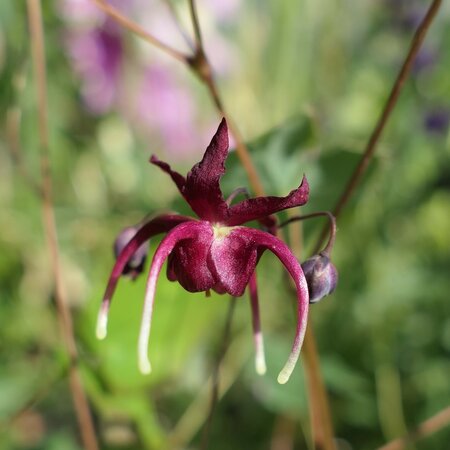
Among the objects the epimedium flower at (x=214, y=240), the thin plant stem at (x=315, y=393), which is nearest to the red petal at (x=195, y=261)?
the epimedium flower at (x=214, y=240)

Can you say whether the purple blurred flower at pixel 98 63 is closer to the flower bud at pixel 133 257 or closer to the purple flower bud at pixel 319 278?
the flower bud at pixel 133 257

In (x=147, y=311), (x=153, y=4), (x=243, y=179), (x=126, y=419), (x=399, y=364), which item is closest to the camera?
(x=147, y=311)

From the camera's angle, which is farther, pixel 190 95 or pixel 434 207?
pixel 190 95

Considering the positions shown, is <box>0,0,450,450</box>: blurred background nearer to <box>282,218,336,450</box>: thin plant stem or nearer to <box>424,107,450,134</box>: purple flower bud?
<box>424,107,450,134</box>: purple flower bud

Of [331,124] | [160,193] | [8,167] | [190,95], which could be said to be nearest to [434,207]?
[331,124]

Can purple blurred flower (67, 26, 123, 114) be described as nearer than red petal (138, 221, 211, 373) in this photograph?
No

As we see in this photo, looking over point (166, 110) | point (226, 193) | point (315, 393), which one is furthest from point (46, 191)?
point (166, 110)

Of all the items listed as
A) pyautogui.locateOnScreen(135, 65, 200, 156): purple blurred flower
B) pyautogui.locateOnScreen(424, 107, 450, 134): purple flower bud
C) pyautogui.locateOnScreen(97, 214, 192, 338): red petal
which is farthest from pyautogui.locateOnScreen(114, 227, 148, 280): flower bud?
pyautogui.locateOnScreen(135, 65, 200, 156): purple blurred flower

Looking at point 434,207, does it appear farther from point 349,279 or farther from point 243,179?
point 243,179
